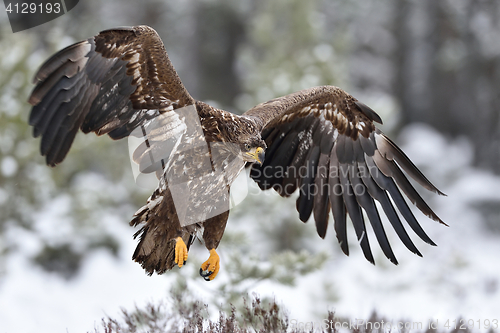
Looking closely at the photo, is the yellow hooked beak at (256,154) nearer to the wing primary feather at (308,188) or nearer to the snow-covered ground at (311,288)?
the wing primary feather at (308,188)

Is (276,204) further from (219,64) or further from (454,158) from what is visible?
(219,64)

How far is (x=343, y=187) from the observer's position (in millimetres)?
4645

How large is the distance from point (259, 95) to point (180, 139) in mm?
4066

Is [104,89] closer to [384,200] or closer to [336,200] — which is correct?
[336,200]

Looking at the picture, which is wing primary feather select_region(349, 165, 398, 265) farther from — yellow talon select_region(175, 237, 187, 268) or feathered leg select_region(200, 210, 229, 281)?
yellow talon select_region(175, 237, 187, 268)

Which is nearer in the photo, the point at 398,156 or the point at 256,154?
the point at 256,154

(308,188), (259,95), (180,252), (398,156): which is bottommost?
(180,252)

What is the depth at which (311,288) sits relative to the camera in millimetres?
7434

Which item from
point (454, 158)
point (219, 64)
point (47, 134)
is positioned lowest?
point (47, 134)

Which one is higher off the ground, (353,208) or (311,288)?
(353,208)

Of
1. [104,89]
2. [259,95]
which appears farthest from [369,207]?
[259,95]

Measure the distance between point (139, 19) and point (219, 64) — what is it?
3.44 m

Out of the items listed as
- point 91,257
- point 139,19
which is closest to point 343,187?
point 91,257

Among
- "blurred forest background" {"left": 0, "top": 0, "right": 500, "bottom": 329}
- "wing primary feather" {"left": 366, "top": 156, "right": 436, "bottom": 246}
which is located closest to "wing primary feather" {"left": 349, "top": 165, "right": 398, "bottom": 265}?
"wing primary feather" {"left": 366, "top": 156, "right": 436, "bottom": 246}
